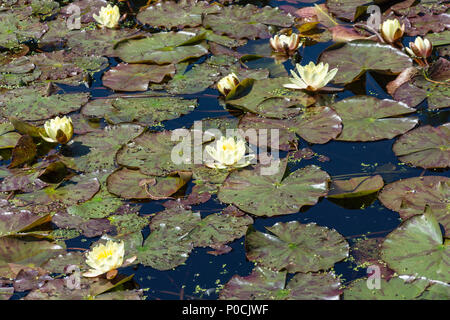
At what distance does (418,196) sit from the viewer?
9.82ft

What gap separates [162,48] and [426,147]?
2.36 meters

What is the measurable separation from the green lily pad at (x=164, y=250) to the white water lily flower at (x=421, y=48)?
2.35m

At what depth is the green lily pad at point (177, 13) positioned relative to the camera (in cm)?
527

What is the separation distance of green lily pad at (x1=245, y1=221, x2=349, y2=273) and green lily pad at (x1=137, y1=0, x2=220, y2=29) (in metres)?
2.88

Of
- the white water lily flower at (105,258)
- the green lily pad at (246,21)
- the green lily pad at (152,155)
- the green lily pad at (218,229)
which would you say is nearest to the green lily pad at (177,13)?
the green lily pad at (246,21)

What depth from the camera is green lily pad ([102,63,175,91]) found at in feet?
14.3

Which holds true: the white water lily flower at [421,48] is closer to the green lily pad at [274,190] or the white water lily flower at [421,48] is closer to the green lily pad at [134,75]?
the green lily pad at [274,190]

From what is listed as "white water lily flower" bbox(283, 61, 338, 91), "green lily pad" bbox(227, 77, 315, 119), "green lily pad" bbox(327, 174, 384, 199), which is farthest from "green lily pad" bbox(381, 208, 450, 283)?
"white water lily flower" bbox(283, 61, 338, 91)

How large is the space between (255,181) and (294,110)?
840 mm

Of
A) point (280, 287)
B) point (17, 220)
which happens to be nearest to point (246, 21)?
point (17, 220)

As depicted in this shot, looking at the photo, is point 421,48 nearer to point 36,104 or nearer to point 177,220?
point 177,220

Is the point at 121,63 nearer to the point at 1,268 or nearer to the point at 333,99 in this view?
the point at 333,99

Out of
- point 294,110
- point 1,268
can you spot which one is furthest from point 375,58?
point 1,268

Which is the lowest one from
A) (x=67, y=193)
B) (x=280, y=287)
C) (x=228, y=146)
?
(x=67, y=193)
